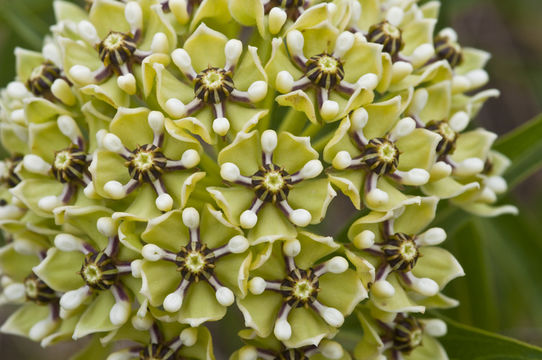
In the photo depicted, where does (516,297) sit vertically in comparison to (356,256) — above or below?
below

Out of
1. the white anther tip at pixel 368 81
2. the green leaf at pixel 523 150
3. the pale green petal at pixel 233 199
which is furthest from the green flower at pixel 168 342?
the green leaf at pixel 523 150

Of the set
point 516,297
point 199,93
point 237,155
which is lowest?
point 516,297

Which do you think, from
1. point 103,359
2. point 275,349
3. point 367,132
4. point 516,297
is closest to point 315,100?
point 367,132

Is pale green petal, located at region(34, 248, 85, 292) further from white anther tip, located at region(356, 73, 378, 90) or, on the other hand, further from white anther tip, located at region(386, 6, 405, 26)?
white anther tip, located at region(386, 6, 405, 26)

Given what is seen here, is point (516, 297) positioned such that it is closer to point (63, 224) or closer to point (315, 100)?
point (315, 100)

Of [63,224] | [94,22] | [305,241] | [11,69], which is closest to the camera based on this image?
[305,241]

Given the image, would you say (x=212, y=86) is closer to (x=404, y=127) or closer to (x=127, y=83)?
(x=127, y=83)

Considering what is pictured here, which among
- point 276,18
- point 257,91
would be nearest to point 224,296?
point 257,91

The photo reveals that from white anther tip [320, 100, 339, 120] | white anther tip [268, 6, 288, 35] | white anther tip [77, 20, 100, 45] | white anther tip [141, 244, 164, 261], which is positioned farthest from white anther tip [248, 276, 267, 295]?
white anther tip [77, 20, 100, 45]
